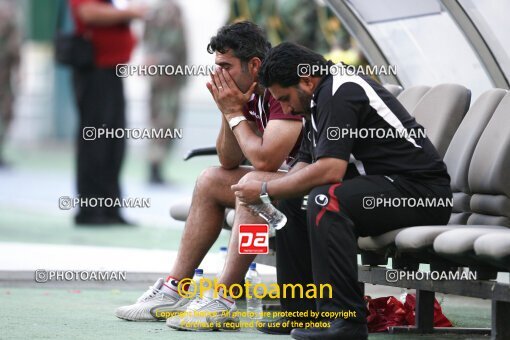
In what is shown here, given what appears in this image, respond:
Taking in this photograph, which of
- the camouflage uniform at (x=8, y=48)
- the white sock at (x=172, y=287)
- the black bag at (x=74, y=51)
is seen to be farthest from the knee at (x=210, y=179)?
the camouflage uniform at (x=8, y=48)

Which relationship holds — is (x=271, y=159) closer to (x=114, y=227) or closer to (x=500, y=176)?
(x=500, y=176)

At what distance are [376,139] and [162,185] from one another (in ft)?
53.2

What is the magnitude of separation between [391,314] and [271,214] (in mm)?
1051

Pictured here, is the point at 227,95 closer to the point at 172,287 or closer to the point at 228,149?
the point at 228,149

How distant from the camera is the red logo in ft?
18.8

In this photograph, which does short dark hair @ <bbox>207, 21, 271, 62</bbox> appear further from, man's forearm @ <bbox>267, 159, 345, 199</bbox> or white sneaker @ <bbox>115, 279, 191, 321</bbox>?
white sneaker @ <bbox>115, 279, 191, 321</bbox>

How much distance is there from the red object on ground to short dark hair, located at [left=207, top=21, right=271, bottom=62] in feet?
4.45

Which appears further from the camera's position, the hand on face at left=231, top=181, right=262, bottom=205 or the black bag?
the black bag

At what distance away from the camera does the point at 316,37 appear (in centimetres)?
1881

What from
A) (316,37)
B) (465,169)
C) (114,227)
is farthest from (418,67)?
(316,37)

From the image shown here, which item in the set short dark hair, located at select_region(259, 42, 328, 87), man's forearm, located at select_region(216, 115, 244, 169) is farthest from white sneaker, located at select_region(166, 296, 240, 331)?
short dark hair, located at select_region(259, 42, 328, 87)

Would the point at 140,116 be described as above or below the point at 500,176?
above

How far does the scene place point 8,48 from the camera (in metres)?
23.5

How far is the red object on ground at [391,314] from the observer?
603cm
